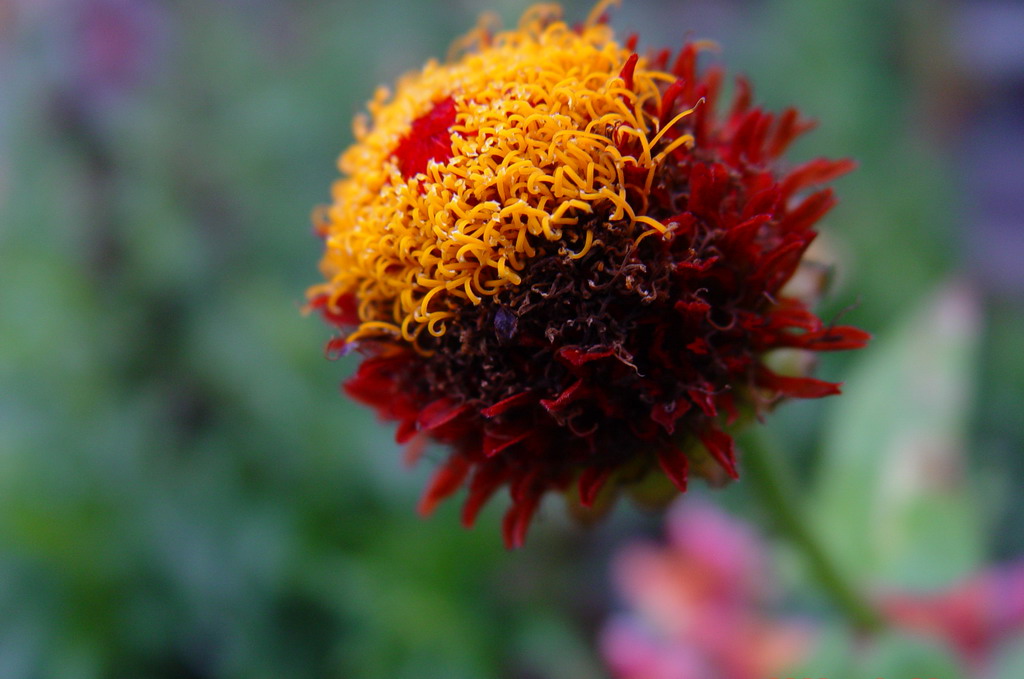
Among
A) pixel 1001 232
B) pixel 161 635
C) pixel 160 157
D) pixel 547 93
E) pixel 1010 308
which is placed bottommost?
pixel 161 635

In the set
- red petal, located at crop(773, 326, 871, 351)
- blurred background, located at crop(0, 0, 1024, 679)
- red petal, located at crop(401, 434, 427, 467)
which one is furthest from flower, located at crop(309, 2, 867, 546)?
blurred background, located at crop(0, 0, 1024, 679)

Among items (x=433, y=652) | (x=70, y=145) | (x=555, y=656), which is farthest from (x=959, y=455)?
(x=70, y=145)

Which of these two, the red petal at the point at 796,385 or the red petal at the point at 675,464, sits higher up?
the red petal at the point at 796,385

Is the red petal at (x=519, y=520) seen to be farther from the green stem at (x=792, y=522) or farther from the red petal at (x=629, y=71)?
the red petal at (x=629, y=71)

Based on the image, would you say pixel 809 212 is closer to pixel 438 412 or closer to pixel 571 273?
pixel 571 273

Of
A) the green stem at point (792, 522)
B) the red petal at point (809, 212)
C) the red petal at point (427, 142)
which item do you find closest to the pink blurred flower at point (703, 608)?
the green stem at point (792, 522)

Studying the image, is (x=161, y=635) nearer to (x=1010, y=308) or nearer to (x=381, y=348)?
(x=381, y=348)

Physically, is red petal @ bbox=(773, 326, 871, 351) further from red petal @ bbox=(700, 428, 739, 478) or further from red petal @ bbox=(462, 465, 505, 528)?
red petal @ bbox=(462, 465, 505, 528)
